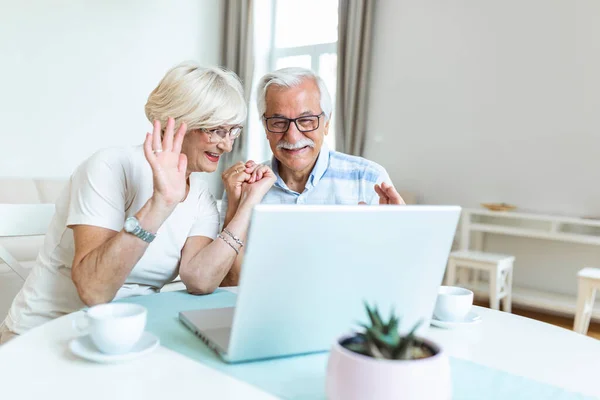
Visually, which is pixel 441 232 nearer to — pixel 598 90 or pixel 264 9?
pixel 598 90

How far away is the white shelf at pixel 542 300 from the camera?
335cm

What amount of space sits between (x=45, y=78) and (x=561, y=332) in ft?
14.4

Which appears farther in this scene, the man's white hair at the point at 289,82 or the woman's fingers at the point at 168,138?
the man's white hair at the point at 289,82

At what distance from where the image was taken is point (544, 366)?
864 millimetres

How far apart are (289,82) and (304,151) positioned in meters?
0.23

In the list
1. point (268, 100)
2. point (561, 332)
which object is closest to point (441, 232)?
point (561, 332)

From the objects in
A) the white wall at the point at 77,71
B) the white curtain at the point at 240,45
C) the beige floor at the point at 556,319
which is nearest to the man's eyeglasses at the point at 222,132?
the beige floor at the point at 556,319

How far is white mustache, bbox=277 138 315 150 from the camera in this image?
177cm

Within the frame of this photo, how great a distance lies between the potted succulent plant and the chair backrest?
4.10 feet

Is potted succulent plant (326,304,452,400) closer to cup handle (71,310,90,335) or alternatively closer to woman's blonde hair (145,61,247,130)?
cup handle (71,310,90,335)

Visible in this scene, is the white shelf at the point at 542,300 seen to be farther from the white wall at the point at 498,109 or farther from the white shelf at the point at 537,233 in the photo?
the white shelf at the point at 537,233

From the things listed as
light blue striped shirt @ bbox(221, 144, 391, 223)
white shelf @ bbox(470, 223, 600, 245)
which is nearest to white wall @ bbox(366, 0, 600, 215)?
white shelf @ bbox(470, 223, 600, 245)

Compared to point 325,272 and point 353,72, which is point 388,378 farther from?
point 353,72

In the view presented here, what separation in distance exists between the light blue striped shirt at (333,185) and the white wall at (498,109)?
227cm
